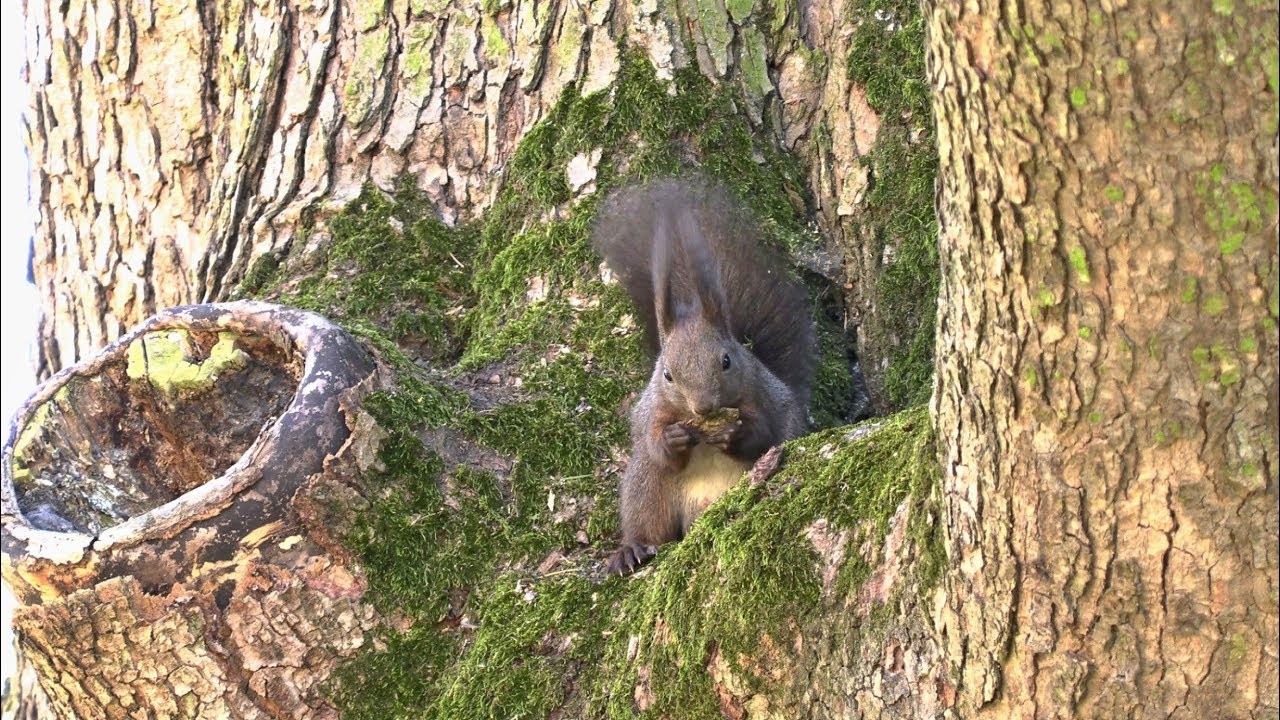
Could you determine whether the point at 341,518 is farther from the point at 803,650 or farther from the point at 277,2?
the point at 277,2

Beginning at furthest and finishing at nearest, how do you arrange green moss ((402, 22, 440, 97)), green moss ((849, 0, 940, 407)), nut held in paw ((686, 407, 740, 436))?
1. green moss ((402, 22, 440, 97))
2. green moss ((849, 0, 940, 407))
3. nut held in paw ((686, 407, 740, 436))

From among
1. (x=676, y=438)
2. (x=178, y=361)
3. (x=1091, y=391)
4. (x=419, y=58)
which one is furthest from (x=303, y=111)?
(x=1091, y=391)

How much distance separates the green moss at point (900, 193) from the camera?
12.2ft

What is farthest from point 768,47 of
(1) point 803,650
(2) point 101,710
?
(2) point 101,710

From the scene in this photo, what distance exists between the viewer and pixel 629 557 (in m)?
3.19

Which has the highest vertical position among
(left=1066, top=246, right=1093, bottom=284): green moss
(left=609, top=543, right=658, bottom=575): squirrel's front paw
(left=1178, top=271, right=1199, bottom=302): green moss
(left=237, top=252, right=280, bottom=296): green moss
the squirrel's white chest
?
(left=237, top=252, right=280, bottom=296): green moss

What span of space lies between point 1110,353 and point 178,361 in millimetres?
2598

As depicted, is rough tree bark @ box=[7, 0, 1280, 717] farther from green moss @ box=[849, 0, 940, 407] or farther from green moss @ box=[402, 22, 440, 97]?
green moss @ box=[402, 22, 440, 97]

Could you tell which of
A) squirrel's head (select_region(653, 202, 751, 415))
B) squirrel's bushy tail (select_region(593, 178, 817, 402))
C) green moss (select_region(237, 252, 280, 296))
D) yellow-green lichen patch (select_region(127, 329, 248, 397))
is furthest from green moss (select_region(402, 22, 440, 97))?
squirrel's head (select_region(653, 202, 751, 415))

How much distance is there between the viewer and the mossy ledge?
97.6 inches

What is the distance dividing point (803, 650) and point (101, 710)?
162cm

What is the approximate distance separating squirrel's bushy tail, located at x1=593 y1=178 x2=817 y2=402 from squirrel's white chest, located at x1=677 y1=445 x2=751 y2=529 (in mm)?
314

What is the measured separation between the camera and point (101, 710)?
2.98 metres

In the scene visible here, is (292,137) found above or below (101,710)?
above
